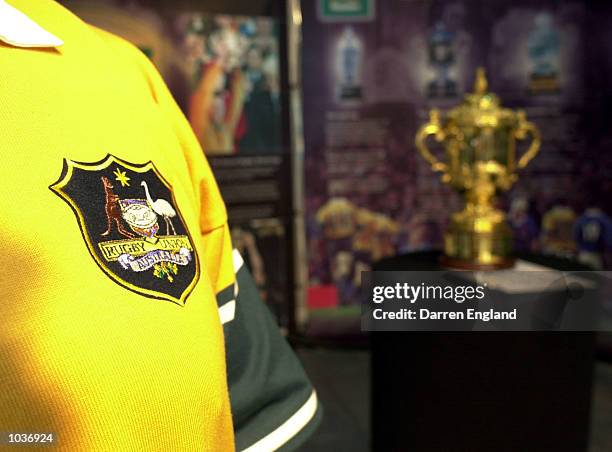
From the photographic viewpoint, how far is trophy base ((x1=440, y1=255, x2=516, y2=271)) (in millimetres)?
1667

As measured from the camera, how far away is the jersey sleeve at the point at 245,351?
0.62m

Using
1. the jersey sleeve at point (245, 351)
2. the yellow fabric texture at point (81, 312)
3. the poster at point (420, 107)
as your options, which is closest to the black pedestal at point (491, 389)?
the jersey sleeve at point (245, 351)

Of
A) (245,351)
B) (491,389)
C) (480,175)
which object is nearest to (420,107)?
(480,175)

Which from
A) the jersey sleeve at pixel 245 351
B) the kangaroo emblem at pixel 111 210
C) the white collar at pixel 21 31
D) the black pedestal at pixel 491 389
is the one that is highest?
the white collar at pixel 21 31

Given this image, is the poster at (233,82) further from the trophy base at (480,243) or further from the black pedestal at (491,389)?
the black pedestal at (491,389)

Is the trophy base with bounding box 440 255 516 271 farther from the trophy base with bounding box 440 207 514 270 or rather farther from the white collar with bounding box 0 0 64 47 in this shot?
the white collar with bounding box 0 0 64 47

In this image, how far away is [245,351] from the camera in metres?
0.65

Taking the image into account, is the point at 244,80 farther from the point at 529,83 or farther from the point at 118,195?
the point at 118,195

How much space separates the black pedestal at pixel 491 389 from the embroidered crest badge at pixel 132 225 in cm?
106

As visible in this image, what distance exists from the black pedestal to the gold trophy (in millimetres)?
277

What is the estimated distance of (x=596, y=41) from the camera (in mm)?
2539

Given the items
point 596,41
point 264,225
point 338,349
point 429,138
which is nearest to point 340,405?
point 338,349

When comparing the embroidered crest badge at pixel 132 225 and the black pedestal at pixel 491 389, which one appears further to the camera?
the black pedestal at pixel 491 389

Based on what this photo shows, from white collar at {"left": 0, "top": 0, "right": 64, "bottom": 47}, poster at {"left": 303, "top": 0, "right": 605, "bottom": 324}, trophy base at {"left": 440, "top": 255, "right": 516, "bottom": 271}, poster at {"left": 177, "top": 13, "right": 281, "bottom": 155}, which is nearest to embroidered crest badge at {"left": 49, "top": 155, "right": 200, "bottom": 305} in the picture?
white collar at {"left": 0, "top": 0, "right": 64, "bottom": 47}
